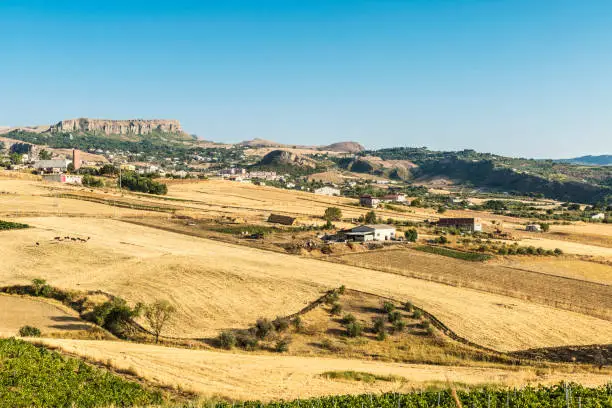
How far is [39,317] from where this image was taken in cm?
4116

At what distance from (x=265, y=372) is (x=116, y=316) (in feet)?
53.7

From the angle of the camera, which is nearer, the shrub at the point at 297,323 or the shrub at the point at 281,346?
the shrub at the point at 281,346

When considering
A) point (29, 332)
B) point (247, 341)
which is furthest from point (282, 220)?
point (29, 332)

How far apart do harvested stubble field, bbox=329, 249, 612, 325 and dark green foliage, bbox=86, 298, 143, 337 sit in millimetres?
30921

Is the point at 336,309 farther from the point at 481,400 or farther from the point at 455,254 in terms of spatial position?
the point at 455,254

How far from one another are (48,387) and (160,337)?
13545mm

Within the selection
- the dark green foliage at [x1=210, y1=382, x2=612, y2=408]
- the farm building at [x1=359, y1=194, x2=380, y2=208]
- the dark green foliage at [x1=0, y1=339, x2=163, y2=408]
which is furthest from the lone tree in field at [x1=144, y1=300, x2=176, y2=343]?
the farm building at [x1=359, y1=194, x2=380, y2=208]

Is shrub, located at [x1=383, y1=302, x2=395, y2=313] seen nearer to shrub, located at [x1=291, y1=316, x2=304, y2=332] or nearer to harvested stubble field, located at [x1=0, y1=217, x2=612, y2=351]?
harvested stubble field, located at [x1=0, y1=217, x2=612, y2=351]

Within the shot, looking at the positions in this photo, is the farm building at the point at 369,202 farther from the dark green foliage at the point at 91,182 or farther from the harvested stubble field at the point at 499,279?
the dark green foliage at the point at 91,182

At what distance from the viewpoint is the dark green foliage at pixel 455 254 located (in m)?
69.6

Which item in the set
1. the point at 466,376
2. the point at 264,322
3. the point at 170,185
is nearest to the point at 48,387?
the point at 264,322

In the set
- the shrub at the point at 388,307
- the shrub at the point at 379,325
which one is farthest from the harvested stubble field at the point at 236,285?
the shrub at the point at 379,325

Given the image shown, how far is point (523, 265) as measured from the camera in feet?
221

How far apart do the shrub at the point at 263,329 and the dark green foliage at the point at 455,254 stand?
3967cm
